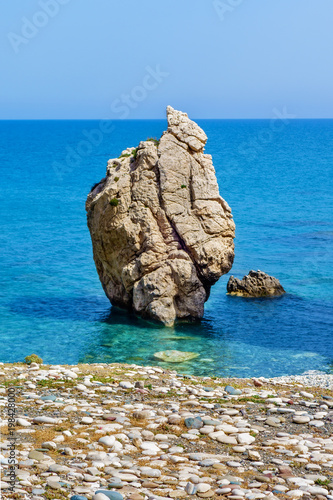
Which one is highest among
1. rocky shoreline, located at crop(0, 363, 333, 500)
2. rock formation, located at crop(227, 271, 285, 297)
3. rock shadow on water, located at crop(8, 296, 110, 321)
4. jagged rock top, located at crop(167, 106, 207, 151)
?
jagged rock top, located at crop(167, 106, 207, 151)

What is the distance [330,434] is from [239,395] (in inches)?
170

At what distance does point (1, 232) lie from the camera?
75875 millimetres

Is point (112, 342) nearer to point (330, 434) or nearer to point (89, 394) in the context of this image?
point (89, 394)

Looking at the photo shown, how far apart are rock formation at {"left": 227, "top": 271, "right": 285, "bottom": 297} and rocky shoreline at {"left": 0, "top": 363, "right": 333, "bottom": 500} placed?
2259cm

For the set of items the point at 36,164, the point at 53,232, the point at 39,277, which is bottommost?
the point at 39,277

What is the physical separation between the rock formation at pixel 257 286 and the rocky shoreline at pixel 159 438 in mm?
22592

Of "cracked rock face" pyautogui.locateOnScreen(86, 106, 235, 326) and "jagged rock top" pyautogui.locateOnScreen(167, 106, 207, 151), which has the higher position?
"jagged rock top" pyautogui.locateOnScreen(167, 106, 207, 151)

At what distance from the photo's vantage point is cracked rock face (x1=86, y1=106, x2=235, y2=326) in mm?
39344

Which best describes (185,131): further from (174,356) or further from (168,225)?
(174,356)

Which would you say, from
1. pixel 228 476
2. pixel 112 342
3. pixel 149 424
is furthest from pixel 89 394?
pixel 112 342

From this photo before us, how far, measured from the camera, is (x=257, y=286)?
46969mm

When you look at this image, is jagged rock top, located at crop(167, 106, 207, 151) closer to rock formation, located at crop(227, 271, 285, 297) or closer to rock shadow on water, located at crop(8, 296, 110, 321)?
rock formation, located at crop(227, 271, 285, 297)

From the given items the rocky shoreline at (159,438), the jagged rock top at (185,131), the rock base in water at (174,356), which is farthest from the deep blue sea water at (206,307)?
the jagged rock top at (185,131)

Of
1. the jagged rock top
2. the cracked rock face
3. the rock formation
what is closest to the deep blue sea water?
the rock formation
